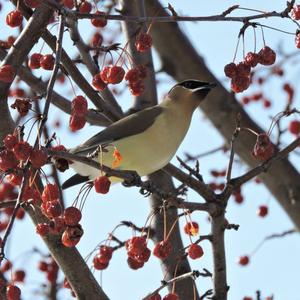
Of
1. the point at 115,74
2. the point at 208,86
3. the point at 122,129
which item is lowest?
the point at 115,74

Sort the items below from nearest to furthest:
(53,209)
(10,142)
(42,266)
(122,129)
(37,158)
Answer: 1. (37,158)
2. (10,142)
3. (53,209)
4. (122,129)
5. (42,266)

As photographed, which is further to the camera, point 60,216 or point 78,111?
point 78,111

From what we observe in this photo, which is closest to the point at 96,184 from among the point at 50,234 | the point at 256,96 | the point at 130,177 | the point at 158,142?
the point at 130,177

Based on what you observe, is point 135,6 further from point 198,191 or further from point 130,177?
point 130,177

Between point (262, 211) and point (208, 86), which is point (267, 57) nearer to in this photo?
point (208, 86)

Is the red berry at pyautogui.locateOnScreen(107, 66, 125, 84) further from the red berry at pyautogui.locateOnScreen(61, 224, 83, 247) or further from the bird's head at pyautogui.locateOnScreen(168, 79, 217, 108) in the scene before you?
the bird's head at pyautogui.locateOnScreen(168, 79, 217, 108)

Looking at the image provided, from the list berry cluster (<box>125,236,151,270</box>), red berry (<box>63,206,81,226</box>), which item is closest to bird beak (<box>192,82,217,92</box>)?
berry cluster (<box>125,236,151,270</box>)

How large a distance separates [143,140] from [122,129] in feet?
0.58

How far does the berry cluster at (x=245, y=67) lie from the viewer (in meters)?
3.09

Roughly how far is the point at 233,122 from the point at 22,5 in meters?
2.29

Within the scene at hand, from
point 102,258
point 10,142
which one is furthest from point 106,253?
point 10,142

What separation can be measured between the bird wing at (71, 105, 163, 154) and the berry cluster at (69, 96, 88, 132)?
1.06 metres

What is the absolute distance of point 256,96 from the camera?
649 cm

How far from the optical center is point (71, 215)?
102 inches
